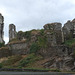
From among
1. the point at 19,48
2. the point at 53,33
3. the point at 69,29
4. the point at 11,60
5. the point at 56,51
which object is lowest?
the point at 11,60

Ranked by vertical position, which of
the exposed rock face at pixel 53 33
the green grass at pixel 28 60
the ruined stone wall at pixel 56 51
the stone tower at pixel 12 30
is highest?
the stone tower at pixel 12 30

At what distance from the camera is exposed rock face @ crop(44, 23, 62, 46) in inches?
2147

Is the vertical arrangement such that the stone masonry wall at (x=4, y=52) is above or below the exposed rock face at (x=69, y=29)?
below

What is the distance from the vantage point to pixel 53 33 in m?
55.9

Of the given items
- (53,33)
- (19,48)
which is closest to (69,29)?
(53,33)

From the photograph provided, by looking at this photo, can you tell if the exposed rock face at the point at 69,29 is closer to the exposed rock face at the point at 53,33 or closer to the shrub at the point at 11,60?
the exposed rock face at the point at 53,33

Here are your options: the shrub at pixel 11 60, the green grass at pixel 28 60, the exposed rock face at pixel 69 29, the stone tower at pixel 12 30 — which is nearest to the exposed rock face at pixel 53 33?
the exposed rock face at pixel 69 29

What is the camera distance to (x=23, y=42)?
5809 cm

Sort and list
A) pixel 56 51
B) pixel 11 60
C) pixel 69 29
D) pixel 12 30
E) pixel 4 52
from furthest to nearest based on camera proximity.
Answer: pixel 12 30 < pixel 69 29 < pixel 4 52 < pixel 11 60 < pixel 56 51

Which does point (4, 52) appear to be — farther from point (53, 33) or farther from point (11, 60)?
point (53, 33)

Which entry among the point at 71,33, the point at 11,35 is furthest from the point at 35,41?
the point at 11,35

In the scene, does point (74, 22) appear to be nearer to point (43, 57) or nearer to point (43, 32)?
point (43, 32)

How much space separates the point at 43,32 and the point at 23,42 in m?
6.64

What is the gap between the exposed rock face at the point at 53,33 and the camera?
5453 centimetres
